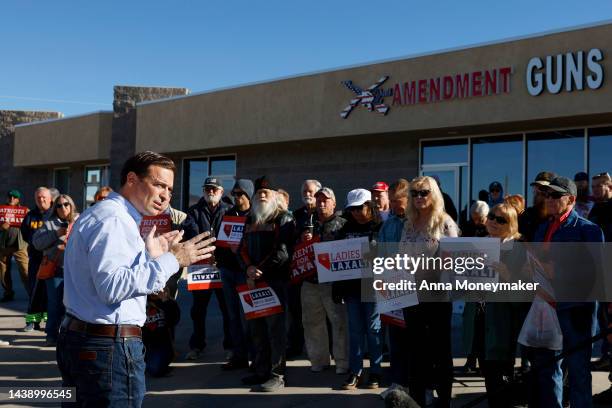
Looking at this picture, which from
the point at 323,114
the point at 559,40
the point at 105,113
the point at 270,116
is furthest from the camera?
the point at 105,113

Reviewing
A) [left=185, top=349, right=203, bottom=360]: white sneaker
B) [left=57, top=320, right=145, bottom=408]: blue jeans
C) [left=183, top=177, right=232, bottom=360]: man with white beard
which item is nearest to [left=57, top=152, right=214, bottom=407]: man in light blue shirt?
[left=57, top=320, right=145, bottom=408]: blue jeans

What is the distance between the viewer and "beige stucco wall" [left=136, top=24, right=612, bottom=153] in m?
12.0

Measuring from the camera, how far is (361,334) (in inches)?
254

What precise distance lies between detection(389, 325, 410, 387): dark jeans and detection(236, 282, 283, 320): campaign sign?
3.95ft

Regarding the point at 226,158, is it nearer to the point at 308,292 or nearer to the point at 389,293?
the point at 308,292

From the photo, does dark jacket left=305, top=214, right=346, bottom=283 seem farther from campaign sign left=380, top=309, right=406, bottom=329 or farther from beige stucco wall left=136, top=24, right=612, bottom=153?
beige stucco wall left=136, top=24, right=612, bottom=153

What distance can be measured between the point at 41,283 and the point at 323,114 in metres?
8.49

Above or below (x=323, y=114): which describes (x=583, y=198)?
below

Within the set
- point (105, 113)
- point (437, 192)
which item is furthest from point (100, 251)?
point (105, 113)

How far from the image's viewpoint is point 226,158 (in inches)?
765

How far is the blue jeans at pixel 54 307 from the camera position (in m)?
8.49

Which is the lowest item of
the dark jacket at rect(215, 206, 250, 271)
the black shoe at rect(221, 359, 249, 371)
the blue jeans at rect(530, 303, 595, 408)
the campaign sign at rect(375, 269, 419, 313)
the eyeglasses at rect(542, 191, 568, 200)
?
the black shoe at rect(221, 359, 249, 371)

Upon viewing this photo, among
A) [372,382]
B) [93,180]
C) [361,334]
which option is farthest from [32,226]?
[93,180]

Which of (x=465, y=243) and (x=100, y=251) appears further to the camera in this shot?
(x=465, y=243)
